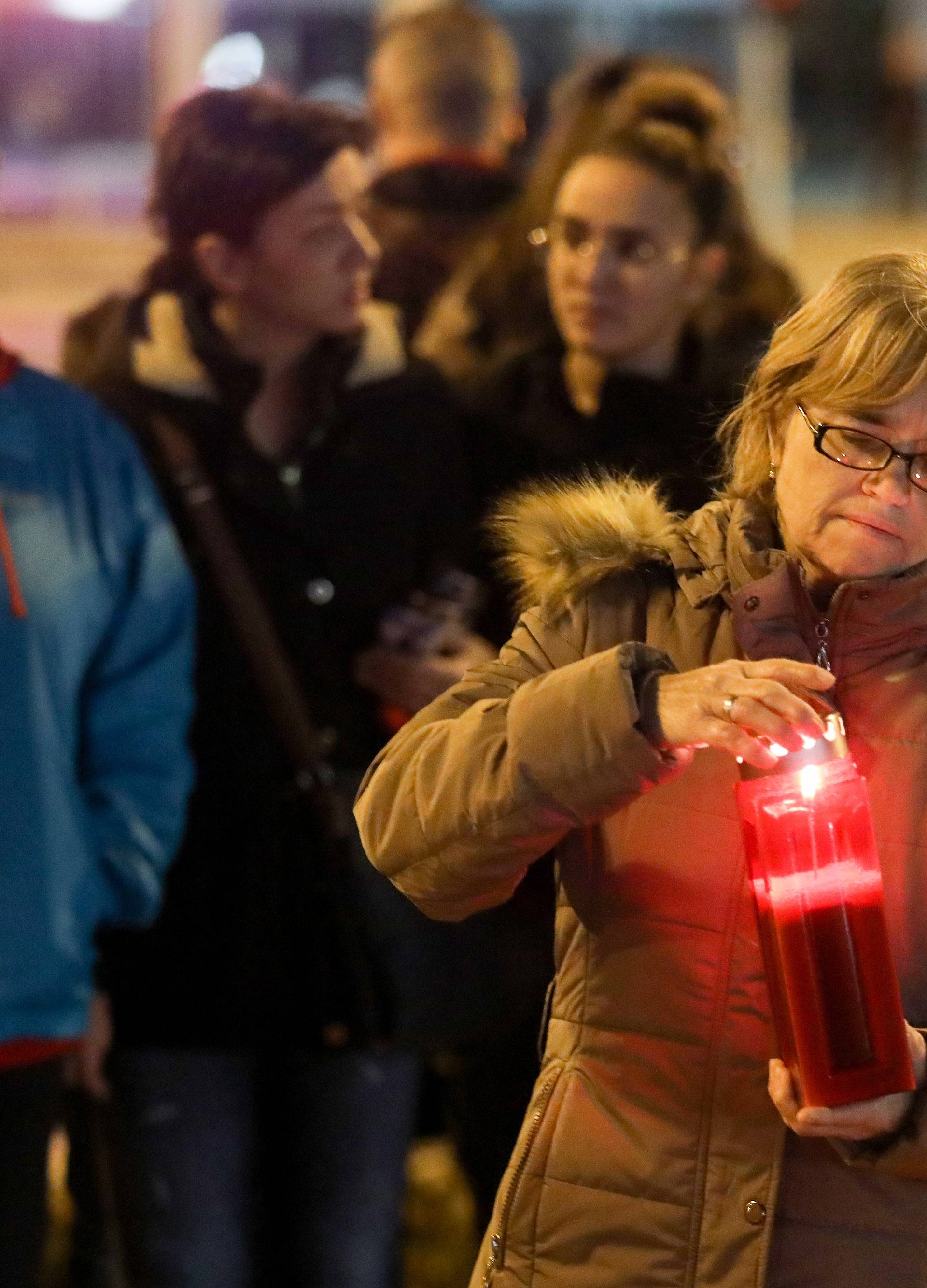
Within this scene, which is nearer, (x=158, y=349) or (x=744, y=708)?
(x=744, y=708)

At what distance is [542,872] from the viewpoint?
214cm

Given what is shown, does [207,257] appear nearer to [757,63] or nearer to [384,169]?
[384,169]

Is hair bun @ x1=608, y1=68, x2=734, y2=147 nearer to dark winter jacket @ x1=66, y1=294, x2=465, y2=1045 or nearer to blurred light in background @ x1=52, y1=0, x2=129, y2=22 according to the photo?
dark winter jacket @ x1=66, y1=294, x2=465, y2=1045

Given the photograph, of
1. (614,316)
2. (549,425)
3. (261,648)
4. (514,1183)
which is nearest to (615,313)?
(614,316)

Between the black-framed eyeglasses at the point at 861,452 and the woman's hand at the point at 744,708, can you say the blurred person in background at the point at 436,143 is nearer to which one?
the black-framed eyeglasses at the point at 861,452

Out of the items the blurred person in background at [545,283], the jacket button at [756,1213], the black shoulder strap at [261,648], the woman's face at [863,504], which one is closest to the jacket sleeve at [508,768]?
the woman's face at [863,504]

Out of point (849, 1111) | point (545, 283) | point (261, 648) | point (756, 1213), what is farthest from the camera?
point (545, 283)

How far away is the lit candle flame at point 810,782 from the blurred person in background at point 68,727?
1.29m

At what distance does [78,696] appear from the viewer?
282 centimetres

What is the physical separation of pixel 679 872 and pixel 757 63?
12001 millimetres

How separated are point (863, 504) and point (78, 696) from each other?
4.34 ft

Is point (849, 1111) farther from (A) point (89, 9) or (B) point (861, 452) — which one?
(A) point (89, 9)

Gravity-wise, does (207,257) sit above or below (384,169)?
below

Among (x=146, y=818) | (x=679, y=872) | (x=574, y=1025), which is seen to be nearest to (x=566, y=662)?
(x=679, y=872)
